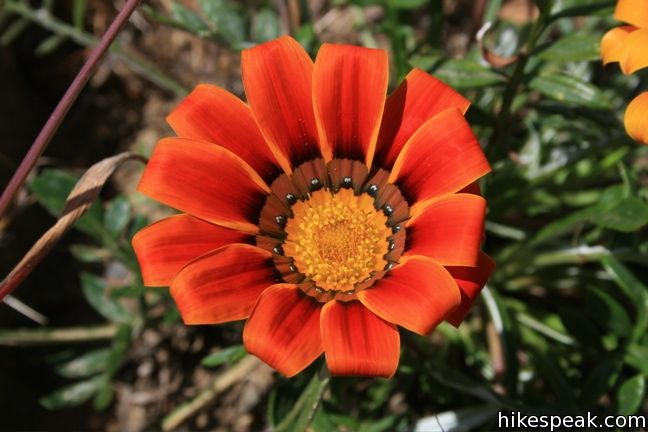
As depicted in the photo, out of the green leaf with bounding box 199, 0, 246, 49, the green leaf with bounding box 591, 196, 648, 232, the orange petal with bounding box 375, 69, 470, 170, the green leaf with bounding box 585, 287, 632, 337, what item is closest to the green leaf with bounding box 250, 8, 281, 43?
the green leaf with bounding box 199, 0, 246, 49

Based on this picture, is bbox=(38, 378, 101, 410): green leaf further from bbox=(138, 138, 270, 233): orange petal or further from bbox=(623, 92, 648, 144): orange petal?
bbox=(623, 92, 648, 144): orange petal

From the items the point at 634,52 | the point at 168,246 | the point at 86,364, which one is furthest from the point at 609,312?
the point at 86,364

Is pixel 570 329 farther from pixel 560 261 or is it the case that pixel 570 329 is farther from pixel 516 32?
pixel 516 32

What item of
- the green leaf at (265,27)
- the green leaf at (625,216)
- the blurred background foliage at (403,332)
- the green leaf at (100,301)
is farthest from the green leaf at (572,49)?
the green leaf at (100,301)

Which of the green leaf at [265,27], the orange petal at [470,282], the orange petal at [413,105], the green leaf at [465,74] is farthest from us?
the green leaf at [265,27]

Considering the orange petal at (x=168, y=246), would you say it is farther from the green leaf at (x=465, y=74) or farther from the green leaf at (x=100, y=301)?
the green leaf at (x=100, y=301)

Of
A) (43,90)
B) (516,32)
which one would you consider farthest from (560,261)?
(43,90)
